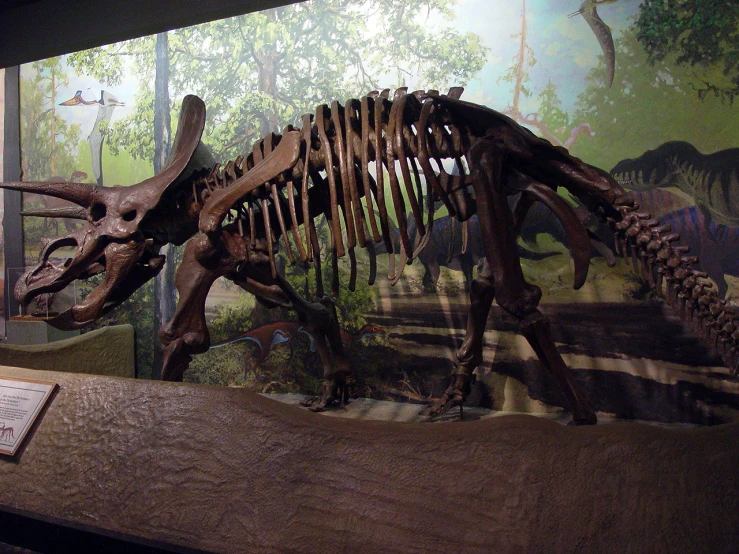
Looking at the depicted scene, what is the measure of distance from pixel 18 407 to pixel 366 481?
1.13 meters

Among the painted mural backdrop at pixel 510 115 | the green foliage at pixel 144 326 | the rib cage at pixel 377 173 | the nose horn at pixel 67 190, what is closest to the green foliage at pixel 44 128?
the painted mural backdrop at pixel 510 115

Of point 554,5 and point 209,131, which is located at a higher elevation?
point 554,5

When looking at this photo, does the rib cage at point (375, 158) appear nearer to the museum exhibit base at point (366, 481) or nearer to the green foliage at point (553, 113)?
the green foliage at point (553, 113)

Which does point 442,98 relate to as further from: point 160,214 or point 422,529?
point 422,529

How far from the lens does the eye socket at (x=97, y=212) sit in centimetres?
252

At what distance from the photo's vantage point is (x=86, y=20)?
9.59ft

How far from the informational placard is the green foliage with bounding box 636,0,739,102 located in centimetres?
292

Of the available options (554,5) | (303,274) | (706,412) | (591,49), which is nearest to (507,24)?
(554,5)

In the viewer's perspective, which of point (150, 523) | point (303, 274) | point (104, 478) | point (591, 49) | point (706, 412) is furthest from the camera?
point (303, 274)

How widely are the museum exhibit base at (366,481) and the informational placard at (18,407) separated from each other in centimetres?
12

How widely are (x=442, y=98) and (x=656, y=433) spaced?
150 centimetres

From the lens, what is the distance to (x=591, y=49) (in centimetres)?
271

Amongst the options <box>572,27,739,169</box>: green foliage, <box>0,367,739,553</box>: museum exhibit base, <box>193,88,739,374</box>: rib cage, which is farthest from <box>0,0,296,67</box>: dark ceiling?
<box>0,367,739,553</box>: museum exhibit base

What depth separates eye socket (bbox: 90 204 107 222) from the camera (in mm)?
2516
